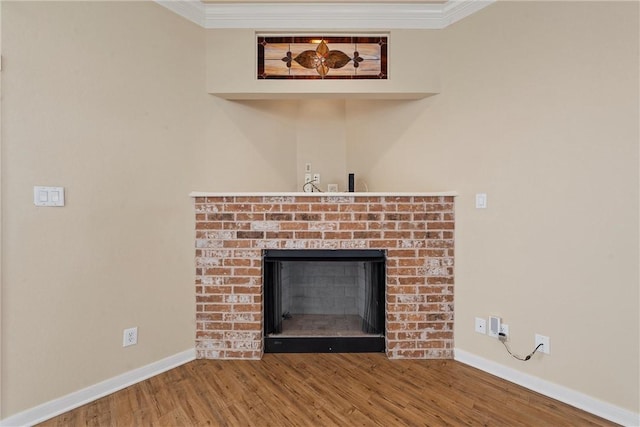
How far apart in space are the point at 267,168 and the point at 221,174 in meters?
0.50

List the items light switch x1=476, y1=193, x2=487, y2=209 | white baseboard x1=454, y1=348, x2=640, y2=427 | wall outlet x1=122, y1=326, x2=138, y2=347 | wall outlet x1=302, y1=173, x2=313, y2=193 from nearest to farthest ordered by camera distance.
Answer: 1. white baseboard x1=454, y1=348, x2=640, y2=427
2. wall outlet x1=122, y1=326, x2=138, y2=347
3. light switch x1=476, y1=193, x2=487, y2=209
4. wall outlet x1=302, y1=173, x2=313, y2=193

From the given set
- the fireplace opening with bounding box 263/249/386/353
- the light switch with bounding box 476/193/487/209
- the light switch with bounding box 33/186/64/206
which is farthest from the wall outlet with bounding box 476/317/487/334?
the light switch with bounding box 33/186/64/206

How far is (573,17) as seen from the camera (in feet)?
5.66

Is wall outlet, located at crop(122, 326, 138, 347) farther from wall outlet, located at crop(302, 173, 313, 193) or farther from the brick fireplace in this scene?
wall outlet, located at crop(302, 173, 313, 193)

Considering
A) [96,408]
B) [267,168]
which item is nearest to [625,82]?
[267,168]

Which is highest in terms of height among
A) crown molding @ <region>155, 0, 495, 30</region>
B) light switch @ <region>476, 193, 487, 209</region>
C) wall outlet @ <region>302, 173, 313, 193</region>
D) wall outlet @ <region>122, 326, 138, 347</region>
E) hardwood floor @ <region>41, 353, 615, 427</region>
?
crown molding @ <region>155, 0, 495, 30</region>

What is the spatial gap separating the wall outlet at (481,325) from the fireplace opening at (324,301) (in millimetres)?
673

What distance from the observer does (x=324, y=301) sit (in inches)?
101

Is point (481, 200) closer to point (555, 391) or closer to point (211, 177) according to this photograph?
point (555, 391)

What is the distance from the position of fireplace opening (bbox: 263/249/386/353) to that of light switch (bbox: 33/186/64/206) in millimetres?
1290

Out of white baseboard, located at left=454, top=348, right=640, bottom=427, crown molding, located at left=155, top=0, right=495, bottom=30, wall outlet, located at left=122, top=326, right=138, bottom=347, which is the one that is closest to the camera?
white baseboard, located at left=454, top=348, right=640, bottom=427

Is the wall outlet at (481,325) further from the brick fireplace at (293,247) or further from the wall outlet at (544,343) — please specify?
the wall outlet at (544,343)

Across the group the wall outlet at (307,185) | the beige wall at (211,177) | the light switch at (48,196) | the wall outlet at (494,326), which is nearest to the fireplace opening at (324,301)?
the beige wall at (211,177)

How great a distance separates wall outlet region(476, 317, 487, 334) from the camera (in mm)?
2131
